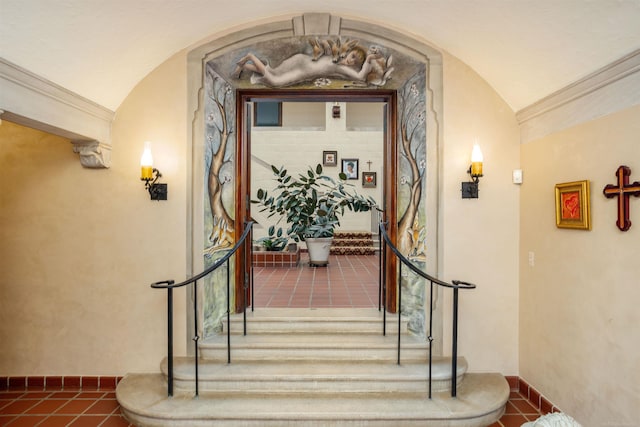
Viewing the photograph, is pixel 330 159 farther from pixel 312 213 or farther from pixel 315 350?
→ pixel 315 350

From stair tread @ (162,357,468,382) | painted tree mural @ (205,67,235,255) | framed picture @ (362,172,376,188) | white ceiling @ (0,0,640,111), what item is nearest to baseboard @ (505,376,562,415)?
stair tread @ (162,357,468,382)

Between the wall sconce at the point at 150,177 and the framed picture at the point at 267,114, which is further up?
the framed picture at the point at 267,114

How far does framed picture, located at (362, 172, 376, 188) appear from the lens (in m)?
7.96

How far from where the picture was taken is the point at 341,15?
2346 millimetres

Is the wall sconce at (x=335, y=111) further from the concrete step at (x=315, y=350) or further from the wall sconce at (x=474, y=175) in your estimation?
the concrete step at (x=315, y=350)

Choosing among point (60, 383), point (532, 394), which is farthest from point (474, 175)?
point (60, 383)

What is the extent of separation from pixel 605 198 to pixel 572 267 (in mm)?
471

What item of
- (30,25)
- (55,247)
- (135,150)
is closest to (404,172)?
(135,150)

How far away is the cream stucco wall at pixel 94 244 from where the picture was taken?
8.19ft

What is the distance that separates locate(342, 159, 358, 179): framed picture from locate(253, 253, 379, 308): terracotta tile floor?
282 centimetres

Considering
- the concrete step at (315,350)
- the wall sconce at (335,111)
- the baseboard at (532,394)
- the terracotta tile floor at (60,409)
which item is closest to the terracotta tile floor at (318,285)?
the concrete step at (315,350)

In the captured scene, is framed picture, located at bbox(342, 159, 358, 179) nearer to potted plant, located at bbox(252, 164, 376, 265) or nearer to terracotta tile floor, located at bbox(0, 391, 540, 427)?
potted plant, located at bbox(252, 164, 376, 265)

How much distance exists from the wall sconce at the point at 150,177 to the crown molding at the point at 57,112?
0.35 m

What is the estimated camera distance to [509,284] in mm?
2525
